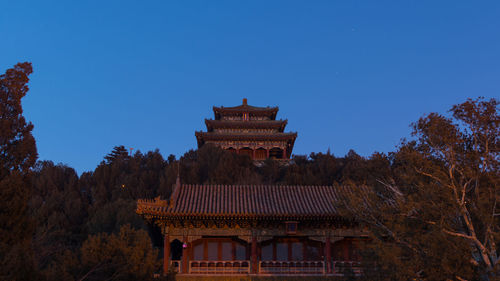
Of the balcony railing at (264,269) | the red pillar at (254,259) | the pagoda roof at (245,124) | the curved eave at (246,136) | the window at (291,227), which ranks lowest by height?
the balcony railing at (264,269)

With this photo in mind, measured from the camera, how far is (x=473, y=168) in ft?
35.2

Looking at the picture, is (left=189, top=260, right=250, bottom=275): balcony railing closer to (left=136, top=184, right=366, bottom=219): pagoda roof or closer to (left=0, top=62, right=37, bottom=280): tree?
(left=136, top=184, right=366, bottom=219): pagoda roof

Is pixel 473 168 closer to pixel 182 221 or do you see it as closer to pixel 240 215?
pixel 240 215

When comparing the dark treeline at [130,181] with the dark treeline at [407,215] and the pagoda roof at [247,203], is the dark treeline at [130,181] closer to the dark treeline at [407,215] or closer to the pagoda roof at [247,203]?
the pagoda roof at [247,203]

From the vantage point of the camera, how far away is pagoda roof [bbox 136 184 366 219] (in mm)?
15422

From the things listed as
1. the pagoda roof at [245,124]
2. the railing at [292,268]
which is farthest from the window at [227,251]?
the pagoda roof at [245,124]

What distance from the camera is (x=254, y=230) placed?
16.4 meters

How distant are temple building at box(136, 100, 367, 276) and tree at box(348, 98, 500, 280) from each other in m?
4.03

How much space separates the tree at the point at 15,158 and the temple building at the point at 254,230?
363cm

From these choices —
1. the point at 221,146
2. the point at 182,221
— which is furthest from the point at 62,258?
the point at 221,146

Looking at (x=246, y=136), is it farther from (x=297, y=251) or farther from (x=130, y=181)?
(x=297, y=251)

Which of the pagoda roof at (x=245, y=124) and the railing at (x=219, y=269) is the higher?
the pagoda roof at (x=245, y=124)

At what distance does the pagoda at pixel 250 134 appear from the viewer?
46688mm

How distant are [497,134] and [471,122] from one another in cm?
64
